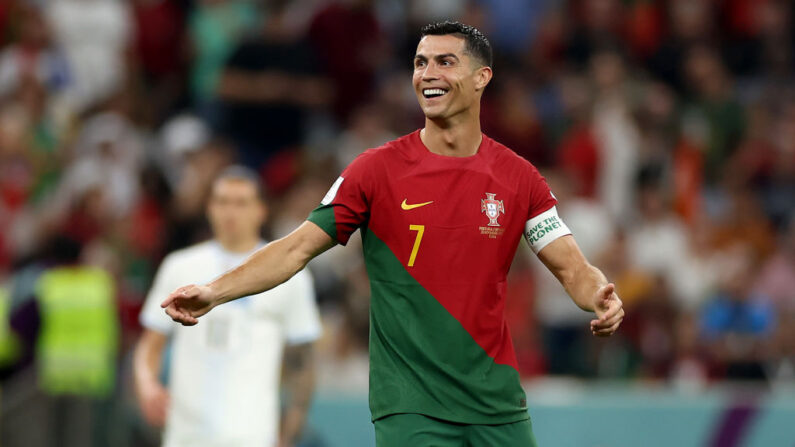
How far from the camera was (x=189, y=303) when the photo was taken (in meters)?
5.48

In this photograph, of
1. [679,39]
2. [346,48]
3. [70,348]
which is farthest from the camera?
[679,39]

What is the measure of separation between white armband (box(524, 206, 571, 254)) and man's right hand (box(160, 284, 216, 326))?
56.3 inches

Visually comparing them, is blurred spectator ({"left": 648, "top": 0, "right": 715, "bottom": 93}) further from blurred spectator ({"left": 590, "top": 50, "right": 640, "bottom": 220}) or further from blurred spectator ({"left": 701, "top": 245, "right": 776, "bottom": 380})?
blurred spectator ({"left": 701, "top": 245, "right": 776, "bottom": 380})

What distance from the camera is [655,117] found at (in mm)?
14766

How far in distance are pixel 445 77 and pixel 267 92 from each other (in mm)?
8268

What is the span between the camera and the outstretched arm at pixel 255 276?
18.0 ft

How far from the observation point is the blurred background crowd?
11.9 meters

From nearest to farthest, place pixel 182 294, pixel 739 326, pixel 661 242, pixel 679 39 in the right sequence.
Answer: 1. pixel 182 294
2. pixel 739 326
3. pixel 661 242
4. pixel 679 39

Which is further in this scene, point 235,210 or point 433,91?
point 235,210

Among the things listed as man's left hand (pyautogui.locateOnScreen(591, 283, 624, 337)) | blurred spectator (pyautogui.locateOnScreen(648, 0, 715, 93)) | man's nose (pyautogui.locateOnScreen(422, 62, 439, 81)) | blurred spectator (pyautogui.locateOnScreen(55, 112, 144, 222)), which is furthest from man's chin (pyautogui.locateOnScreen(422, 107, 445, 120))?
blurred spectator (pyautogui.locateOnScreen(648, 0, 715, 93))

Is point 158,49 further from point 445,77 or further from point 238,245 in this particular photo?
point 445,77

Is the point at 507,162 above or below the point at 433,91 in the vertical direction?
below

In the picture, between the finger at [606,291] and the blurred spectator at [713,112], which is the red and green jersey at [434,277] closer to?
the finger at [606,291]

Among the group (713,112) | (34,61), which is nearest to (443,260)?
(34,61)
